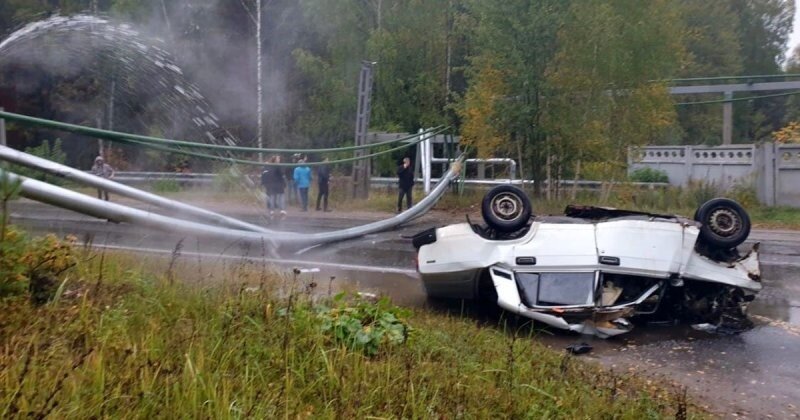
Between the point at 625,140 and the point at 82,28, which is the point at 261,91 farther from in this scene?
the point at 82,28

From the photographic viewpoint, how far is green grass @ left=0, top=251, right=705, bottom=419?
387 centimetres

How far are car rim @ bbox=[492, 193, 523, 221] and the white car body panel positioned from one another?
26cm

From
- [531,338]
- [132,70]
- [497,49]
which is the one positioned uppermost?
[497,49]

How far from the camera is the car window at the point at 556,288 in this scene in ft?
26.5

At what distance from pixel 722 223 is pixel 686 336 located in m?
1.30

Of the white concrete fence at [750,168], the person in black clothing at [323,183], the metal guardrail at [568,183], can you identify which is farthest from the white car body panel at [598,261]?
the person in black clothing at [323,183]

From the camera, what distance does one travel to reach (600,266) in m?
8.14

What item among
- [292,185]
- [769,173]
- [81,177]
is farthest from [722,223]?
[292,185]

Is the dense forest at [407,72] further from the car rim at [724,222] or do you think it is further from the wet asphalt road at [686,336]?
the car rim at [724,222]

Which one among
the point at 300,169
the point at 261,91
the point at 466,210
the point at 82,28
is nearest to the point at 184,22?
the point at 300,169

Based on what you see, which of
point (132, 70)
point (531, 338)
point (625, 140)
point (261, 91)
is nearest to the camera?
point (531, 338)

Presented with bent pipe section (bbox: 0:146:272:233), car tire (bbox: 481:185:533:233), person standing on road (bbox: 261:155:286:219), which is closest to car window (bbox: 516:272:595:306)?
car tire (bbox: 481:185:533:233)

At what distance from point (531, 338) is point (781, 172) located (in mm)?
15266

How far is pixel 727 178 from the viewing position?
2148 cm
